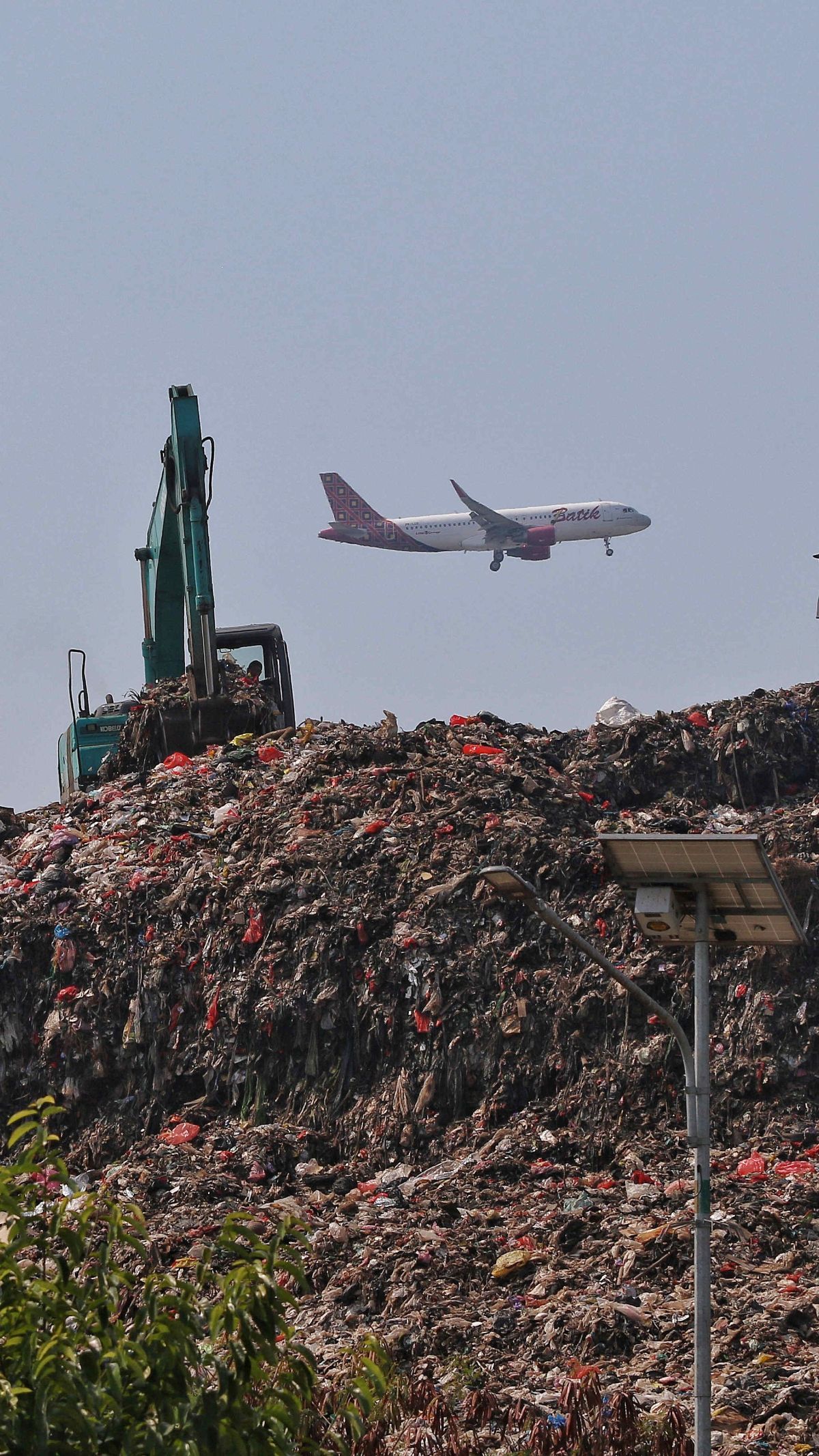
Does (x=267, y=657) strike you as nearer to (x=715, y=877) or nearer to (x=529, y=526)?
(x=715, y=877)

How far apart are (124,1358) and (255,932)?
12.6 metres

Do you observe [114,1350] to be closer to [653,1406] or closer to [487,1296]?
[653,1406]

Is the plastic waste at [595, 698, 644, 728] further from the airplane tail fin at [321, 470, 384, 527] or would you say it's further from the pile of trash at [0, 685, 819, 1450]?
the airplane tail fin at [321, 470, 384, 527]

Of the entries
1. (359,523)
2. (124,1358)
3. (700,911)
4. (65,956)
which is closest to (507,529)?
(359,523)

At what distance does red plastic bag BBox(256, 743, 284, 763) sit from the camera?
21.8m

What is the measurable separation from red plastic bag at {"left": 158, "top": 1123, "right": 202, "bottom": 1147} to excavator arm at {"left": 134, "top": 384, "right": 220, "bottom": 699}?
6.53m

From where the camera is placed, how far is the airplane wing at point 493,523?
58.4m

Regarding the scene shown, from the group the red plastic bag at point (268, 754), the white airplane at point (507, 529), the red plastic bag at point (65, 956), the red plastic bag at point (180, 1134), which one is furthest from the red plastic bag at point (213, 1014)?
the white airplane at point (507, 529)

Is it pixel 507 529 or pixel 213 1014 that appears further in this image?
pixel 507 529

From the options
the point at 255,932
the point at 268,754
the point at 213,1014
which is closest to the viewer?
the point at 213,1014

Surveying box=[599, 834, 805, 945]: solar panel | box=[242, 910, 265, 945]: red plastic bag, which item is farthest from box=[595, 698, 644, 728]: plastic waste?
box=[599, 834, 805, 945]: solar panel

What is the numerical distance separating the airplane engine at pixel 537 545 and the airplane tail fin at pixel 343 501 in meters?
11.2

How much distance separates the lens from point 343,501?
68875mm

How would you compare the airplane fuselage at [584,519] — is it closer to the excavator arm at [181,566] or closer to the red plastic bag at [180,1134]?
the excavator arm at [181,566]
